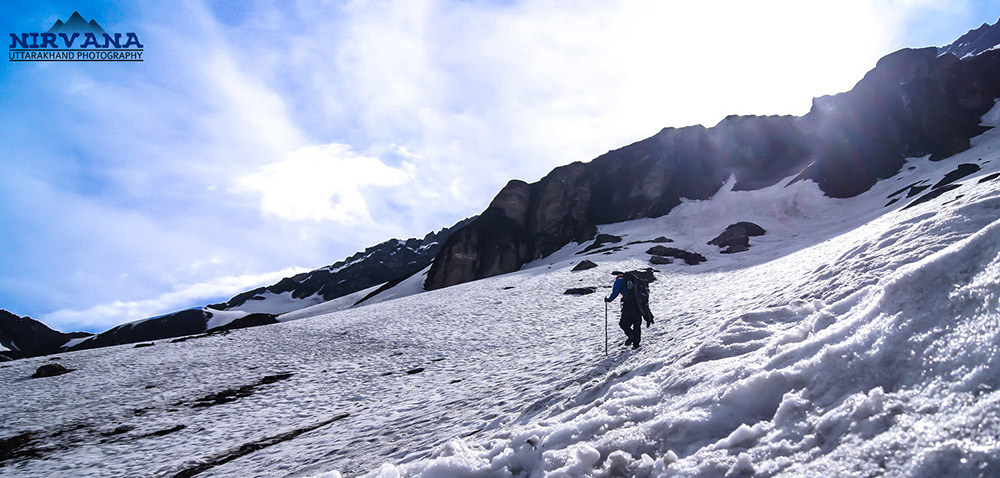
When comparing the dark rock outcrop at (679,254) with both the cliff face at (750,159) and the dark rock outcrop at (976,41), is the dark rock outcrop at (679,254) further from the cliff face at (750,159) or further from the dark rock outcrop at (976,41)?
the dark rock outcrop at (976,41)

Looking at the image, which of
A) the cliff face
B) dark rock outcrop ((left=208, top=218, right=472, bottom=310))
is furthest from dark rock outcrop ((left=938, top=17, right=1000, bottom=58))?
dark rock outcrop ((left=208, top=218, right=472, bottom=310))

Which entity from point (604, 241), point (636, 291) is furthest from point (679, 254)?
point (636, 291)

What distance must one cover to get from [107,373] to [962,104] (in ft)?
315

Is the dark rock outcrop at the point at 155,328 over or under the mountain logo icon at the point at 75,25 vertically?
under

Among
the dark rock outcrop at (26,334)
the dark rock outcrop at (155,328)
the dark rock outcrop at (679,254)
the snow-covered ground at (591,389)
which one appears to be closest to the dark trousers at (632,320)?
the snow-covered ground at (591,389)

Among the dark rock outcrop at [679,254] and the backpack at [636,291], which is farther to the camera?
the dark rock outcrop at [679,254]

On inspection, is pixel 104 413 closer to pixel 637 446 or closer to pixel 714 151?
pixel 637 446

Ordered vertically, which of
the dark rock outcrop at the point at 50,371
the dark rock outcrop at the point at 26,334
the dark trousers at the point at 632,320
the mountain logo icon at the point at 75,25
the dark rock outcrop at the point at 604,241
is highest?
the mountain logo icon at the point at 75,25

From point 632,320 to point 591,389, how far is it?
5.26 metres

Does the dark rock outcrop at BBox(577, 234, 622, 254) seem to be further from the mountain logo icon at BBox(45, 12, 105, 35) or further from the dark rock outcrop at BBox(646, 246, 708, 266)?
the mountain logo icon at BBox(45, 12, 105, 35)

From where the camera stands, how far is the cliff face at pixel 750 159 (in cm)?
6194

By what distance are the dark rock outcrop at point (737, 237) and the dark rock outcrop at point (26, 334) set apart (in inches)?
4241

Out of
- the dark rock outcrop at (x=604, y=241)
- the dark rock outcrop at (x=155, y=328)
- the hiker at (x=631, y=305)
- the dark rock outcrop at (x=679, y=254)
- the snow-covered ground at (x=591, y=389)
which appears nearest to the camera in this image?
the snow-covered ground at (x=591, y=389)

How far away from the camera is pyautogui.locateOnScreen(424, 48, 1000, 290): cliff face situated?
2438 inches
